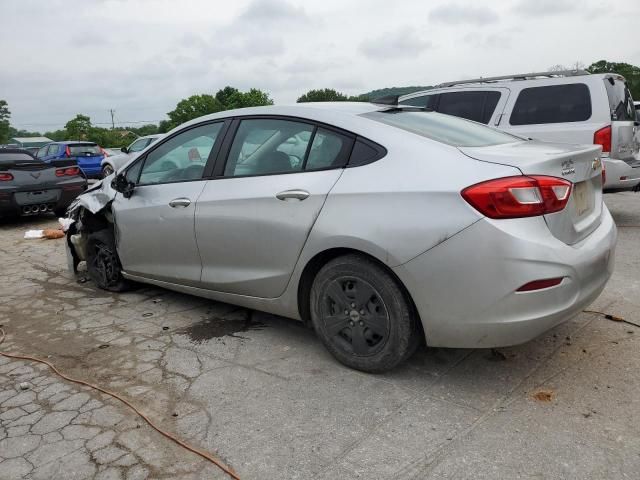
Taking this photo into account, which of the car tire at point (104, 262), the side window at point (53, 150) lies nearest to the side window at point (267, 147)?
the car tire at point (104, 262)

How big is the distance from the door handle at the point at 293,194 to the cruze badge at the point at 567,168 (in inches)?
55.2

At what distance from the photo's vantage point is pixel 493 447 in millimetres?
2430

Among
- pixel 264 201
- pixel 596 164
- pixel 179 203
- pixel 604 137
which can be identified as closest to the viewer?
pixel 596 164

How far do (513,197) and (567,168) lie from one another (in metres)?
0.49

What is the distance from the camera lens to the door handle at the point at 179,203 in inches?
155

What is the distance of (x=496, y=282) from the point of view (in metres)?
2.60

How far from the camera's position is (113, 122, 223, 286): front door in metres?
3.99

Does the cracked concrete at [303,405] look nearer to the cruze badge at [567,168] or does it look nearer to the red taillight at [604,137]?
the cruze badge at [567,168]

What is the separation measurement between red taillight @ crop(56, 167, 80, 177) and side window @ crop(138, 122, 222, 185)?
616 cm

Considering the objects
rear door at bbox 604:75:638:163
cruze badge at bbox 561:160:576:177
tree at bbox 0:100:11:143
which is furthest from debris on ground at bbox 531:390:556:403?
tree at bbox 0:100:11:143

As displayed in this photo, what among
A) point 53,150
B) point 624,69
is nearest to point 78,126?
point 53,150

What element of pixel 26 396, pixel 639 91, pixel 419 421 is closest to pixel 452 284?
pixel 419 421

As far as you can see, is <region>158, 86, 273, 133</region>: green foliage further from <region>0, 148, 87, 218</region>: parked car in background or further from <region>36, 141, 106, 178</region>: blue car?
<region>0, 148, 87, 218</region>: parked car in background

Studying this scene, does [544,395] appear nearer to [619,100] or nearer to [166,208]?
[166,208]
